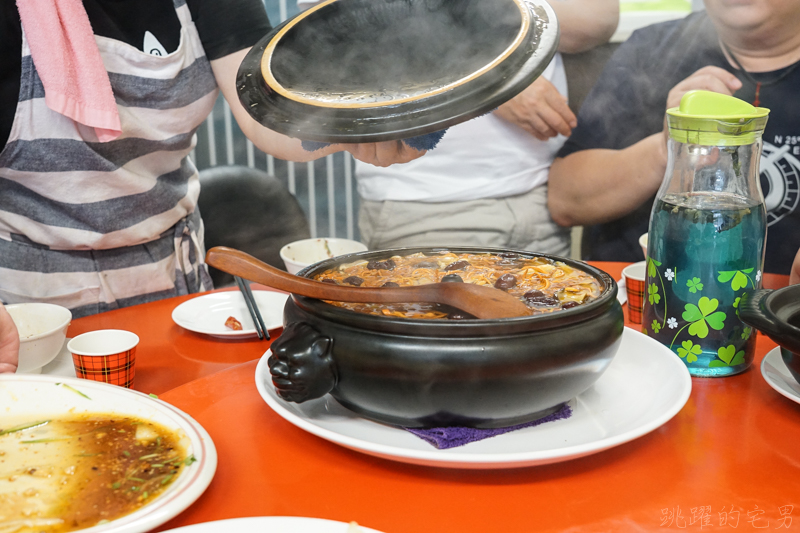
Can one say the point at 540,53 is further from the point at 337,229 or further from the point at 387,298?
the point at 337,229

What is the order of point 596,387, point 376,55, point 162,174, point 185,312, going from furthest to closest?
1. point 162,174
2. point 185,312
3. point 376,55
4. point 596,387

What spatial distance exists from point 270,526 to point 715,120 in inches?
36.1

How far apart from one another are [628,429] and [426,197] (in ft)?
6.47

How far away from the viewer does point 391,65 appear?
1312mm

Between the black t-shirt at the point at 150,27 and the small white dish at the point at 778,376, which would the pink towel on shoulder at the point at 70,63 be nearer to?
the black t-shirt at the point at 150,27

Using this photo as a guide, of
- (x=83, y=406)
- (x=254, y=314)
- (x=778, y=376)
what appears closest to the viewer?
(x=83, y=406)

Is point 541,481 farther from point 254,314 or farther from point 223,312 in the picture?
point 223,312

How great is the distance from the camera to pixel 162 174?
2006 millimetres

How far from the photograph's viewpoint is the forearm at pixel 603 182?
2.76 meters

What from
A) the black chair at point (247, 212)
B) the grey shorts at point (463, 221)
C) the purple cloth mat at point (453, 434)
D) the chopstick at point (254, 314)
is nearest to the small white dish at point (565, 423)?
the purple cloth mat at point (453, 434)

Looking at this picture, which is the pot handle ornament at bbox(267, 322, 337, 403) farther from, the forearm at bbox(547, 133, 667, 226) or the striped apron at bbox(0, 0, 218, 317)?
the forearm at bbox(547, 133, 667, 226)

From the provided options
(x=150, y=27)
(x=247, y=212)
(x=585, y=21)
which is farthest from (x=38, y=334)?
(x=585, y=21)

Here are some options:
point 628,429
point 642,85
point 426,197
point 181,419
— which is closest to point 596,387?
point 628,429

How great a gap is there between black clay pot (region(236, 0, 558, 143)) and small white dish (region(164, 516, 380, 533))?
55 cm
